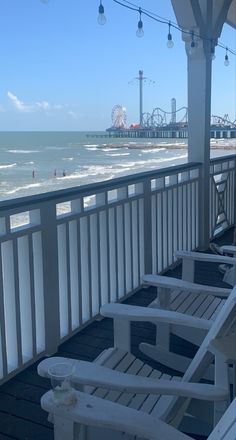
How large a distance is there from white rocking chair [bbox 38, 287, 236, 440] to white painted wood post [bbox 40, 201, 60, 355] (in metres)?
0.72

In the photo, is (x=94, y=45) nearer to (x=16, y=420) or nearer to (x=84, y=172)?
(x=84, y=172)

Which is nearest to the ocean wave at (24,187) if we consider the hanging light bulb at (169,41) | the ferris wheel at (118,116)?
the hanging light bulb at (169,41)

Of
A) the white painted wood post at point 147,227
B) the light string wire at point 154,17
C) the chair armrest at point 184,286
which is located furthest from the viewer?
the light string wire at point 154,17

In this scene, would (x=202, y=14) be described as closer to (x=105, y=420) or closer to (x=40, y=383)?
(x=40, y=383)

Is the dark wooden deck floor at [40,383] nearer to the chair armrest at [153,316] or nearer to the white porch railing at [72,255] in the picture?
the white porch railing at [72,255]

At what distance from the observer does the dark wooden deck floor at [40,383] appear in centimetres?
200

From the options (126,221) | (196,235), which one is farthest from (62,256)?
(196,235)

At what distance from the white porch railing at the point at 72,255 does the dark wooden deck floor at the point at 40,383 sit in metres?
0.07

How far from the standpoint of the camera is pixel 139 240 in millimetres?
3588

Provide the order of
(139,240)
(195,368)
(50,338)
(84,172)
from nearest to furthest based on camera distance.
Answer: (195,368) → (50,338) → (139,240) → (84,172)

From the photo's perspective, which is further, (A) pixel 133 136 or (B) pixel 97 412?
(A) pixel 133 136

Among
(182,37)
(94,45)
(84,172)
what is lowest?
(84,172)

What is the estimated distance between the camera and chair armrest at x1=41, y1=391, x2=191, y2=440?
1.16 m

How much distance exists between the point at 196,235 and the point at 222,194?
89cm
